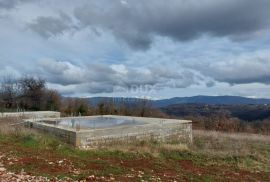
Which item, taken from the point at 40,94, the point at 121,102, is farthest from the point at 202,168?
the point at 40,94

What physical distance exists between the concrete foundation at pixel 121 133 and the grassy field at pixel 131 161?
1.35 ft

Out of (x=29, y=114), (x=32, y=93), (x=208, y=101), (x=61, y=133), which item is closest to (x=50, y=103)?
(x=32, y=93)

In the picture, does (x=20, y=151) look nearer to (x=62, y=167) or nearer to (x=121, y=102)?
(x=62, y=167)

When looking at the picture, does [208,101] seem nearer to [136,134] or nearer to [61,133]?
[136,134]

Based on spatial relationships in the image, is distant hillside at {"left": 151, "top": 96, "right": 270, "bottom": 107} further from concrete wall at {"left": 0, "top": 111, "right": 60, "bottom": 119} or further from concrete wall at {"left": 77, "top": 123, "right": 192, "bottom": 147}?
concrete wall at {"left": 77, "top": 123, "right": 192, "bottom": 147}

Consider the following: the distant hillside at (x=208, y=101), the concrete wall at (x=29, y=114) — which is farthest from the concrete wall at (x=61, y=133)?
the distant hillside at (x=208, y=101)

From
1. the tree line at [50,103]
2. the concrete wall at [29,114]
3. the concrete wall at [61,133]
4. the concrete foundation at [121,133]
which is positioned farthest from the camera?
the tree line at [50,103]

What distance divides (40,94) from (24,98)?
1694 millimetres

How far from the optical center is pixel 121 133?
1570cm

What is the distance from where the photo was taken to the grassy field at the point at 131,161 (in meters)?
9.52

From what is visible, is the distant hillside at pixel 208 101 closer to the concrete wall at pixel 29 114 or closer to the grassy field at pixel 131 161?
the concrete wall at pixel 29 114

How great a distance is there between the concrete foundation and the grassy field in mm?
410

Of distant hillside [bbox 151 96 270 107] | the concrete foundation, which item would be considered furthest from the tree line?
distant hillside [bbox 151 96 270 107]

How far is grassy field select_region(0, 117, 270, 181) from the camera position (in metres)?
9.52
